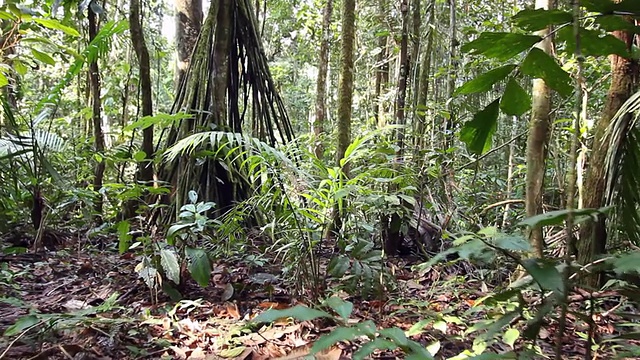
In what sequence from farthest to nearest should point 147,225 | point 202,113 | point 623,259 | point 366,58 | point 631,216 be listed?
point 366,58 → point 202,113 → point 147,225 → point 631,216 → point 623,259

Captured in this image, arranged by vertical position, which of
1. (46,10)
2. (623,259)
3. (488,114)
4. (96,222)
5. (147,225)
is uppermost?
(46,10)

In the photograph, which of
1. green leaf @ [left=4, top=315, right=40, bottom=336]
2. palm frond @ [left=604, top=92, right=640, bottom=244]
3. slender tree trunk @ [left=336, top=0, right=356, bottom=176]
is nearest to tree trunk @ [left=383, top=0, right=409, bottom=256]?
slender tree trunk @ [left=336, top=0, right=356, bottom=176]

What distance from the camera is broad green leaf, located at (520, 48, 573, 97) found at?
97 centimetres

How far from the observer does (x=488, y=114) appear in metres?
1.10

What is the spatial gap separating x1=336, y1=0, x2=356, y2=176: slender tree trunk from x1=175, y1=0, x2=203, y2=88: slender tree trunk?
1.47 metres

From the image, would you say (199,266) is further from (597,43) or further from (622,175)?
(622,175)

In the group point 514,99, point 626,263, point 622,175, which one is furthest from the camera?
point 622,175

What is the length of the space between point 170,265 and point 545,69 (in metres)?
1.68

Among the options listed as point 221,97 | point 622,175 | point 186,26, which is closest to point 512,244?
point 622,175

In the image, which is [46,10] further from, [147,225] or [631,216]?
[631,216]

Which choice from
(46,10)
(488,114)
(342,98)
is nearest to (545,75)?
(488,114)

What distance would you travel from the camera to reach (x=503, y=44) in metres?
0.93

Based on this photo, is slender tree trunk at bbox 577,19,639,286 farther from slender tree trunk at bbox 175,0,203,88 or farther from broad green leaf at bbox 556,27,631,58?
slender tree trunk at bbox 175,0,203,88

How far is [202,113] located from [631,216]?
272 cm
